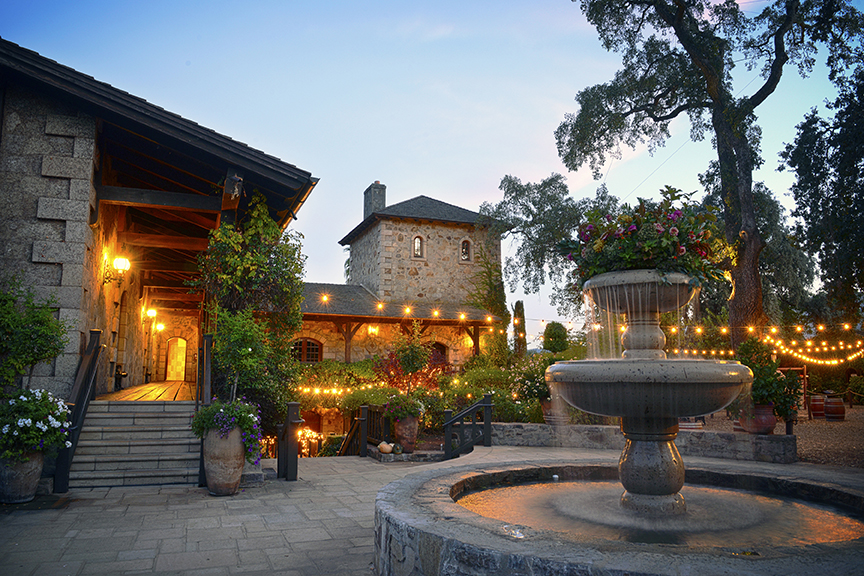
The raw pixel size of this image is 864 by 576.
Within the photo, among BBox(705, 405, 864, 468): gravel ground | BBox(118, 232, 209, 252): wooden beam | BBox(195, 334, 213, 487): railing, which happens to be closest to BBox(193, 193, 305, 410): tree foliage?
BBox(195, 334, 213, 487): railing

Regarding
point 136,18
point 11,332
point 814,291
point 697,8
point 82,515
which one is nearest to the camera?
point 82,515

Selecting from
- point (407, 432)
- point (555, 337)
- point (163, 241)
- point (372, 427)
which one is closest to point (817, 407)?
point (555, 337)

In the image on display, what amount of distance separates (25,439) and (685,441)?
8.61 m

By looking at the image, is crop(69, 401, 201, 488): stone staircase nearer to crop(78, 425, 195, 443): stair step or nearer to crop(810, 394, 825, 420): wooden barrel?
crop(78, 425, 195, 443): stair step

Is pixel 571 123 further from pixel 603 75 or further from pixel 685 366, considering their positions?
pixel 685 366

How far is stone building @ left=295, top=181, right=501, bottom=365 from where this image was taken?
67.7 ft

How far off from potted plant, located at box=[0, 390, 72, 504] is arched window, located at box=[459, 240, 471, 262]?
63.8 ft

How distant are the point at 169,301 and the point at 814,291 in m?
29.7

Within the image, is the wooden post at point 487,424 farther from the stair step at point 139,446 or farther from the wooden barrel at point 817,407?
the wooden barrel at point 817,407

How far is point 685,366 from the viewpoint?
10.7 ft

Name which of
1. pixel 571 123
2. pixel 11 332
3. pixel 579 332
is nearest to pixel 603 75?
pixel 571 123

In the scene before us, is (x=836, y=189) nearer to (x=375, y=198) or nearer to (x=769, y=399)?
(x=769, y=399)

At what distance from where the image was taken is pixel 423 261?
23859 millimetres

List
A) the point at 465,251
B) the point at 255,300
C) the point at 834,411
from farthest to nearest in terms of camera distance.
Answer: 1. the point at 465,251
2. the point at 834,411
3. the point at 255,300
